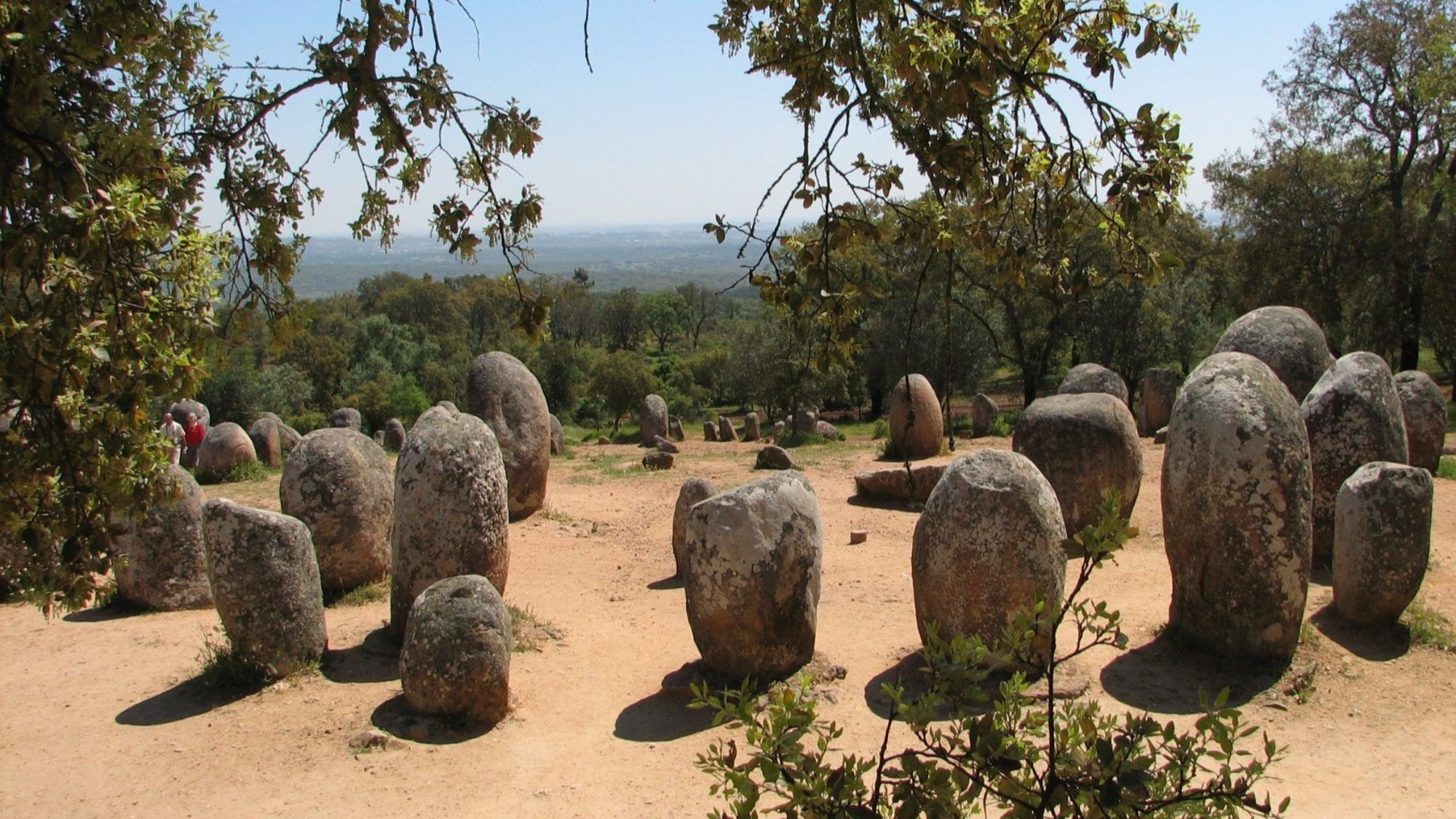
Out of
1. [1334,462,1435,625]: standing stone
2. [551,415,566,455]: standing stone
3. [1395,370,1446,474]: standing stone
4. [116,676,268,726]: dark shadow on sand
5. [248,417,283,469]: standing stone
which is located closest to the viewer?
[116,676,268,726]: dark shadow on sand

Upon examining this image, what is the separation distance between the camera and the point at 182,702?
25.4 feet

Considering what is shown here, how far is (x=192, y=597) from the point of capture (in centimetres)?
1005

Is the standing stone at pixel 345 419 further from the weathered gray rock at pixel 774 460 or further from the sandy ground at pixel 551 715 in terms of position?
the sandy ground at pixel 551 715

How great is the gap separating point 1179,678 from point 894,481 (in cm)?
711

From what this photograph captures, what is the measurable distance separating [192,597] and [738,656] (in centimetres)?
571

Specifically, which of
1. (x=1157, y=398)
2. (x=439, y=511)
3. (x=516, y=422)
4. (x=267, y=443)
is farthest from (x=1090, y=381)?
(x=267, y=443)

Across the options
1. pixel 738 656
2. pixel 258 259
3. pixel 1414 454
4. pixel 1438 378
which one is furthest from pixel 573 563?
pixel 1438 378

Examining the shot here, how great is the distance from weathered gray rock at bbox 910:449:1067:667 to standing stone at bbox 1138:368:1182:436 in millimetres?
15124

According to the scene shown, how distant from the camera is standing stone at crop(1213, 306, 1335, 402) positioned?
45.3 ft

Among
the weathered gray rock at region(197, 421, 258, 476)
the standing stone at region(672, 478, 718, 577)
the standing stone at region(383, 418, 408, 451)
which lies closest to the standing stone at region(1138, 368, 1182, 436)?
the standing stone at region(672, 478, 718, 577)

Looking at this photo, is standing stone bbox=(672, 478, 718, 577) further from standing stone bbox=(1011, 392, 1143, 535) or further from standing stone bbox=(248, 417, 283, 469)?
standing stone bbox=(248, 417, 283, 469)

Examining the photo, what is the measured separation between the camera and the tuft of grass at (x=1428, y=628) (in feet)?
28.0

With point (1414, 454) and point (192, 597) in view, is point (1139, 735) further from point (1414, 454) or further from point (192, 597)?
point (1414, 454)

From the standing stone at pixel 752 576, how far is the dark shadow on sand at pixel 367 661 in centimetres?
255
